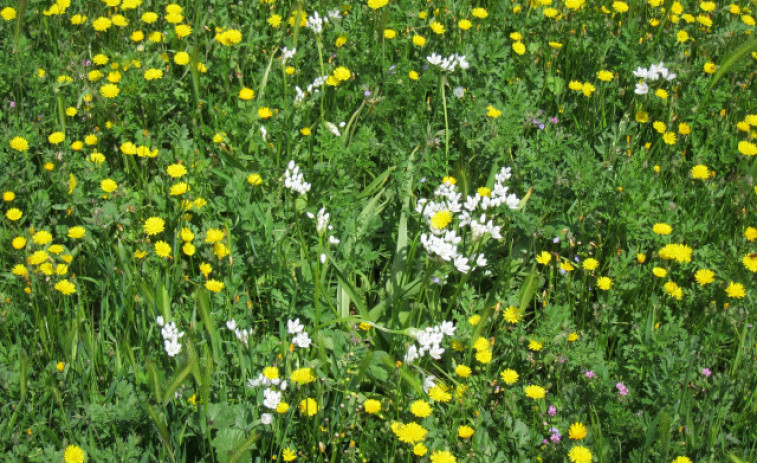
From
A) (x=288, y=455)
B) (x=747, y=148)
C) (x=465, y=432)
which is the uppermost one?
(x=747, y=148)

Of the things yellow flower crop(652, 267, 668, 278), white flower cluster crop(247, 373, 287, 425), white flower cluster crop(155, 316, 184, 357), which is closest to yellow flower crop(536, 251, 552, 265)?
yellow flower crop(652, 267, 668, 278)

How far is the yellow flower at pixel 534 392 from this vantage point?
236cm

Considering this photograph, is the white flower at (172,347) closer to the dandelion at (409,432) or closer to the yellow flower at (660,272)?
the dandelion at (409,432)

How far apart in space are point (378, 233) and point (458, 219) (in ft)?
1.40

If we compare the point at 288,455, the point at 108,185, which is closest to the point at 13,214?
the point at 108,185

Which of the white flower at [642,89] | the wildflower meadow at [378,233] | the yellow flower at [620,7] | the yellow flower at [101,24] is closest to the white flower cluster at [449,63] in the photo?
the wildflower meadow at [378,233]

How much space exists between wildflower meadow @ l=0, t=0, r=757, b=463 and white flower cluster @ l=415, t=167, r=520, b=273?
0.02 meters

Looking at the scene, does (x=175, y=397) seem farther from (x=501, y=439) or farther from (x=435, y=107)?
(x=435, y=107)

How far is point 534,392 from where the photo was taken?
7.79 feet

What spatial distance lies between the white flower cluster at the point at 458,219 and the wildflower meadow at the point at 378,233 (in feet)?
0.06

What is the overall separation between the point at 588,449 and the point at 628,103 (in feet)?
6.55

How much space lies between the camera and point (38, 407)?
7.64 ft

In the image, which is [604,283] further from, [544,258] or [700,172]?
[700,172]

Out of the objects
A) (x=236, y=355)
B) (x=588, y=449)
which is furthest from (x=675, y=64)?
(x=236, y=355)
